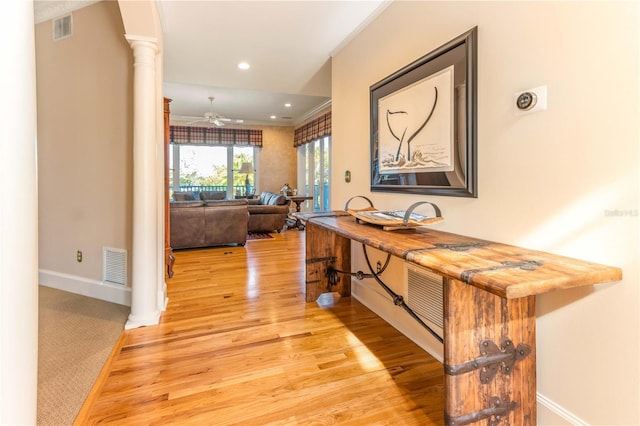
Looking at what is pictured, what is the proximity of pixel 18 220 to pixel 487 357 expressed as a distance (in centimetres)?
145

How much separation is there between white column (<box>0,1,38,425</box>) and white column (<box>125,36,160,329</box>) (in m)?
1.72

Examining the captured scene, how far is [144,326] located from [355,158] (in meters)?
2.10

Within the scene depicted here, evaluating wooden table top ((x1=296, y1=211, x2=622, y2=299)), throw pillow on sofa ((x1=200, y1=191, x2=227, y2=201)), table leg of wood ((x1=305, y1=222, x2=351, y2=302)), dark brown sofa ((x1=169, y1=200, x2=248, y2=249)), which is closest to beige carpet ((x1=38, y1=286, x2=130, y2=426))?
table leg of wood ((x1=305, y1=222, x2=351, y2=302))

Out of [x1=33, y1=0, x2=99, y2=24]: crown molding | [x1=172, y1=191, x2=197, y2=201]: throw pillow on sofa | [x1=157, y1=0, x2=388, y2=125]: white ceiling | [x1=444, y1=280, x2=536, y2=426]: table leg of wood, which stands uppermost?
[x1=33, y1=0, x2=99, y2=24]: crown molding

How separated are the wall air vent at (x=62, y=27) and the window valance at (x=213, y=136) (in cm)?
489

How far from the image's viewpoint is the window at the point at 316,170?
701 centimetres

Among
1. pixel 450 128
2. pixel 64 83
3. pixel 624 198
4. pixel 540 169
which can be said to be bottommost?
pixel 624 198

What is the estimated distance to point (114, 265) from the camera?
2754 millimetres

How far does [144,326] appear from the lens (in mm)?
2324

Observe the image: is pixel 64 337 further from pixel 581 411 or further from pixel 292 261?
pixel 581 411

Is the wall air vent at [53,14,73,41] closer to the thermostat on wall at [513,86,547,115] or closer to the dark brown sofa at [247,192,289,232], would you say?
the thermostat on wall at [513,86,547,115]

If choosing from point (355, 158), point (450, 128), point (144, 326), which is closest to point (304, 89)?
point (355, 158)

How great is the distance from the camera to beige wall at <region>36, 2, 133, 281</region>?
268cm

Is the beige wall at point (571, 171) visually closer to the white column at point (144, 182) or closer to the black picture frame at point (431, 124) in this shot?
the black picture frame at point (431, 124)
